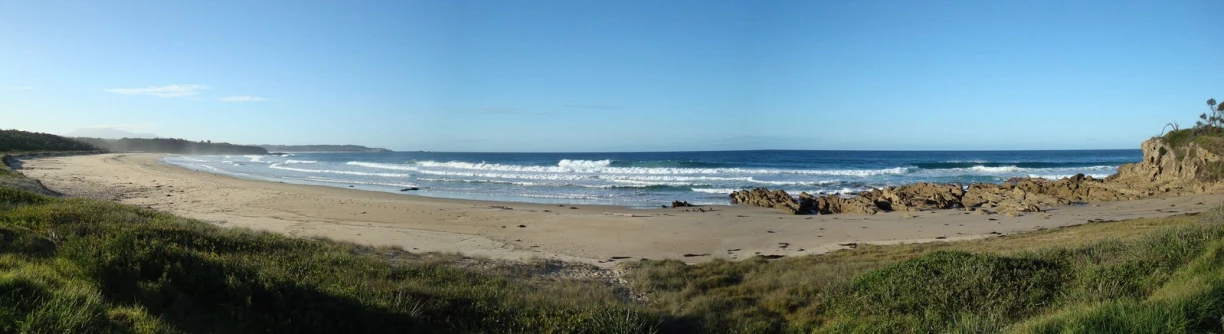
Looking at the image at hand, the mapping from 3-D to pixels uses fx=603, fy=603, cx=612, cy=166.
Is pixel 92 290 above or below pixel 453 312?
above

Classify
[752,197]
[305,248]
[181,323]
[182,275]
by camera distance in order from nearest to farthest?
[181,323], [182,275], [305,248], [752,197]

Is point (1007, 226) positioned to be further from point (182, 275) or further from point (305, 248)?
point (182, 275)

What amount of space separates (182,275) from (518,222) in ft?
37.2

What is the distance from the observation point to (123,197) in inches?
786

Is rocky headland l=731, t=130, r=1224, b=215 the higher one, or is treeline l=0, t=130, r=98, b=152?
treeline l=0, t=130, r=98, b=152

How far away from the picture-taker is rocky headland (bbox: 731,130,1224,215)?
779 inches

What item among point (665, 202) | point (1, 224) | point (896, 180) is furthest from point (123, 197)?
point (896, 180)

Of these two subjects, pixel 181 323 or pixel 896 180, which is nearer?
pixel 181 323

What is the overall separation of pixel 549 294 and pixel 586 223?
9630 millimetres

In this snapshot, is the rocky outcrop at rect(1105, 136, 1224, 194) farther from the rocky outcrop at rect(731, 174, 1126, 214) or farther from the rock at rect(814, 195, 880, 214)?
the rock at rect(814, 195, 880, 214)

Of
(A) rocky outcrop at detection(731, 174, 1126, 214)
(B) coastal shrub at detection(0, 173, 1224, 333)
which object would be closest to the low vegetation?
(B) coastal shrub at detection(0, 173, 1224, 333)

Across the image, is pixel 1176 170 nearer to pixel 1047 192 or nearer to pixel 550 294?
pixel 1047 192

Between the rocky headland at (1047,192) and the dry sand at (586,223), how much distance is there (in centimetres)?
106

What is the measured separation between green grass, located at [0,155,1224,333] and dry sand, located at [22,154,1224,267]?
13.6 feet
